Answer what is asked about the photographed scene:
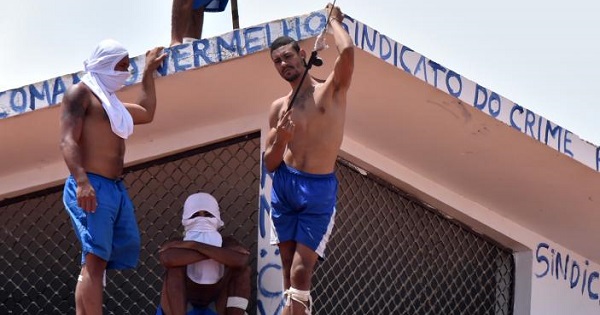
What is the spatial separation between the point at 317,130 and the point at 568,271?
3.63 metres

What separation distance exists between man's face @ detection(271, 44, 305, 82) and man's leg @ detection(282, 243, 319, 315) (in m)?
0.98

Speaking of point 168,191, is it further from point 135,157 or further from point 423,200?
point 423,200

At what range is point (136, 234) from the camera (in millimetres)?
9859

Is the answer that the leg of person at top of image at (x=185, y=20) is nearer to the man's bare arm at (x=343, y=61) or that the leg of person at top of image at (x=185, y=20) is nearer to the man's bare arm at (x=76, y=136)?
the man's bare arm at (x=76, y=136)

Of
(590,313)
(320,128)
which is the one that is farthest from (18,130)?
(590,313)

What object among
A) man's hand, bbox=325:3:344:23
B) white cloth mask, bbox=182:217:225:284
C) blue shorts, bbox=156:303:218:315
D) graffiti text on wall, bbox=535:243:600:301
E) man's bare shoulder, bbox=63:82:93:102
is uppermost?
man's hand, bbox=325:3:344:23

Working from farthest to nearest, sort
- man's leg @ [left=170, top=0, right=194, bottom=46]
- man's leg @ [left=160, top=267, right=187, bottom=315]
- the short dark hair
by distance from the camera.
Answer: man's leg @ [left=170, top=0, right=194, bottom=46] → man's leg @ [left=160, top=267, right=187, bottom=315] → the short dark hair

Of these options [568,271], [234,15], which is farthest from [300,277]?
[568,271]

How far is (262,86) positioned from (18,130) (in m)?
1.64

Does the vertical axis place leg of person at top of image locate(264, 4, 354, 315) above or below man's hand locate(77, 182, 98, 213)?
above

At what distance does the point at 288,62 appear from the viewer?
9633 mm

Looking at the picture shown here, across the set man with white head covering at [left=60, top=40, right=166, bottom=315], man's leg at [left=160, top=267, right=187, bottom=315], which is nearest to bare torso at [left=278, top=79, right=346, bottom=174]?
man with white head covering at [left=60, top=40, right=166, bottom=315]

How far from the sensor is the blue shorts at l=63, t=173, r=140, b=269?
9.56 meters

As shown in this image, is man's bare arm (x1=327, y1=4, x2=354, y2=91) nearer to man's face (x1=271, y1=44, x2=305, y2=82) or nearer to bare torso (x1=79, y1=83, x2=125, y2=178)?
man's face (x1=271, y1=44, x2=305, y2=82)
